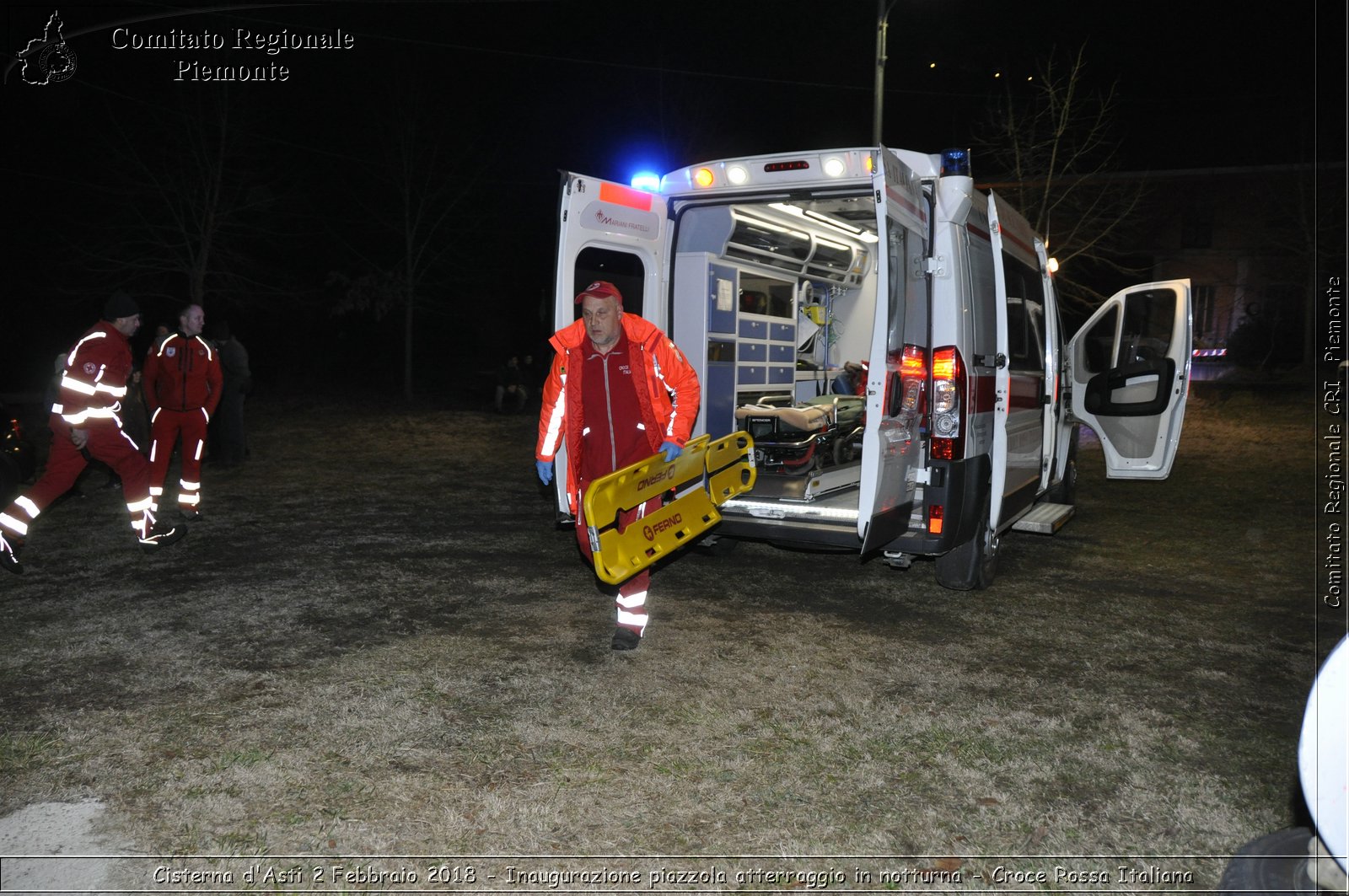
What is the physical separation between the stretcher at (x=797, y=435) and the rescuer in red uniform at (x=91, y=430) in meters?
4.41

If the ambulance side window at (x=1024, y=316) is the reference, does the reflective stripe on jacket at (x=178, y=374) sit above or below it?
below

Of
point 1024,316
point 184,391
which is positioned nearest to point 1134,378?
point 1024,316

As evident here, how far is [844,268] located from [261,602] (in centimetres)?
689

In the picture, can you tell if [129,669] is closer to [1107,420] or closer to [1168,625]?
[1168,625]

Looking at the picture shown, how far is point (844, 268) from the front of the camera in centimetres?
1028

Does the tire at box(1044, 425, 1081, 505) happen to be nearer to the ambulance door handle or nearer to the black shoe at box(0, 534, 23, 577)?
the ambulance door handle

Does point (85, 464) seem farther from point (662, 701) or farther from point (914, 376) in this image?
point (914, 376)

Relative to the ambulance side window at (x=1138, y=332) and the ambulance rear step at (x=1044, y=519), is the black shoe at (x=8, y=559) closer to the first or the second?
the ambulance rear step at (x=1044, y=519)

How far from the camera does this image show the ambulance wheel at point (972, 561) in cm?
580

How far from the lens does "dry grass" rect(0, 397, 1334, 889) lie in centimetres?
310

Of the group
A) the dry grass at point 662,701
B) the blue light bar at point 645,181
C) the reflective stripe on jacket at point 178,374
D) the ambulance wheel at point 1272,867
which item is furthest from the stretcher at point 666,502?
the reflective stripe on jacket at point 178,374

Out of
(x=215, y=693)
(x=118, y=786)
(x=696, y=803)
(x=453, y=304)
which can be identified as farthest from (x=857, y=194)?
(x=453, y=304)

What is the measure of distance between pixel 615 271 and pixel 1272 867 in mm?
4871

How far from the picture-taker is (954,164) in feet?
17.1
